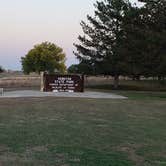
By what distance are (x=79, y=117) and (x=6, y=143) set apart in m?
6.85

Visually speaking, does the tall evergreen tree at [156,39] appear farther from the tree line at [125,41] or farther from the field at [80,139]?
the field at [80,139]

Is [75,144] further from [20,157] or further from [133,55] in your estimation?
[133,55]

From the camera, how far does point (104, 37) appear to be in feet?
174

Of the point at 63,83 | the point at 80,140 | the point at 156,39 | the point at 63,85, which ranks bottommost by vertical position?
the point at 80,140

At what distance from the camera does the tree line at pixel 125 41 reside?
115 ft

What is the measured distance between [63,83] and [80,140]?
24600mm

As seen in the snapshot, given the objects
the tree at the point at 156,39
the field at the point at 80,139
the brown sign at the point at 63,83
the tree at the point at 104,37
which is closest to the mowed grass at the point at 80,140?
the field at the point at 80,139

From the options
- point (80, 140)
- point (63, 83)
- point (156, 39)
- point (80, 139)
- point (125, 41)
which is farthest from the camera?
point (125, 41)

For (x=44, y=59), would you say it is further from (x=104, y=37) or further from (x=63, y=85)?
(x=63, y=85)

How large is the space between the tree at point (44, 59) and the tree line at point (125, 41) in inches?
1273

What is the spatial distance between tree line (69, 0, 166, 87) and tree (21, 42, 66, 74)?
32327 mm

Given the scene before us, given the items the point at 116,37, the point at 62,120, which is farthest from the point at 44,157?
the point at 116,37

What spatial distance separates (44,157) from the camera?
9.52 meters

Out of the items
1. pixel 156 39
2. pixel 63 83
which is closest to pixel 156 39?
pixel 156 39
